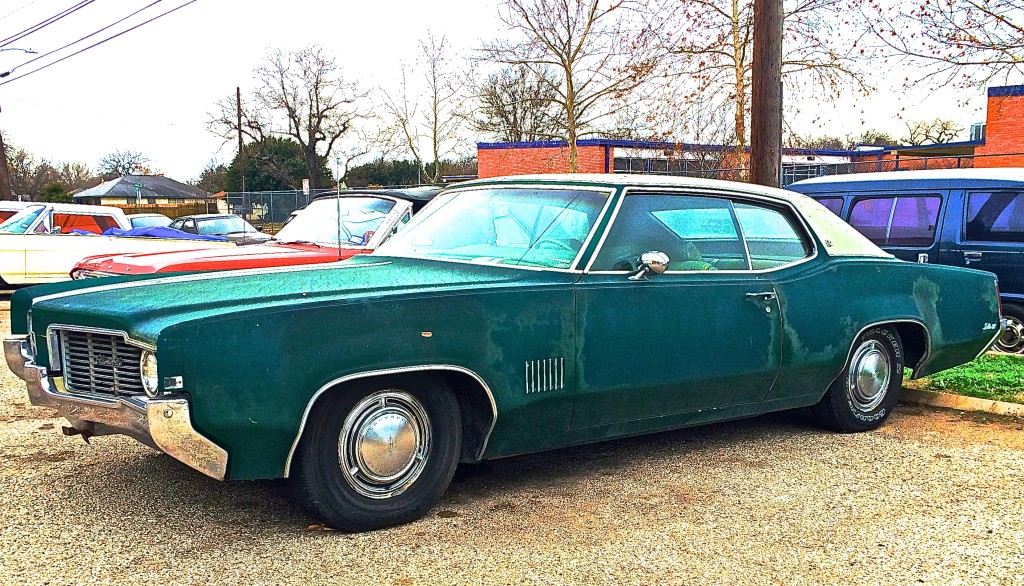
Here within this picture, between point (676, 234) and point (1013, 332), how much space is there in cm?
534

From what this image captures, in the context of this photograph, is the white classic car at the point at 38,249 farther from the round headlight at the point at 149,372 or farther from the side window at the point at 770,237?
the round headlight at the point at 149,372

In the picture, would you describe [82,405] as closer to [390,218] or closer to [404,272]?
[404,272]

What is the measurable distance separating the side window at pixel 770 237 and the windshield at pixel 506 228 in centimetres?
100

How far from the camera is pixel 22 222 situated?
14.4 metres

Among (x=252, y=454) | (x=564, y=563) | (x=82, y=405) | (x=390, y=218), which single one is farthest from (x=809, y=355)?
(x=390, y=218)

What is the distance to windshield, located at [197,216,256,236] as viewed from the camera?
70.2ft

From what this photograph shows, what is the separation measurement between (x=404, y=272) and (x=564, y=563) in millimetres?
1611

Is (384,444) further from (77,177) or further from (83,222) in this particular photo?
(77,177)

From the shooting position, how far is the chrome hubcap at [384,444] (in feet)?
12.6

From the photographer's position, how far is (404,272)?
15.0 ft

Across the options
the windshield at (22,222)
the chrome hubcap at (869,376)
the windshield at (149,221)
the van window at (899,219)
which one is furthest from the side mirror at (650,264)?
the windshield at (149,221)

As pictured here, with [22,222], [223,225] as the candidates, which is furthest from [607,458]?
[223,225]

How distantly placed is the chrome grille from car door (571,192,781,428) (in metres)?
1.88

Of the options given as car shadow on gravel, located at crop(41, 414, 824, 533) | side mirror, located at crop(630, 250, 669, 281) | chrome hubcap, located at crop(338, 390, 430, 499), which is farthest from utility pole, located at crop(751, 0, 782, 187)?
chrome hubcap, located at crop(338, 390, 430, 499)
